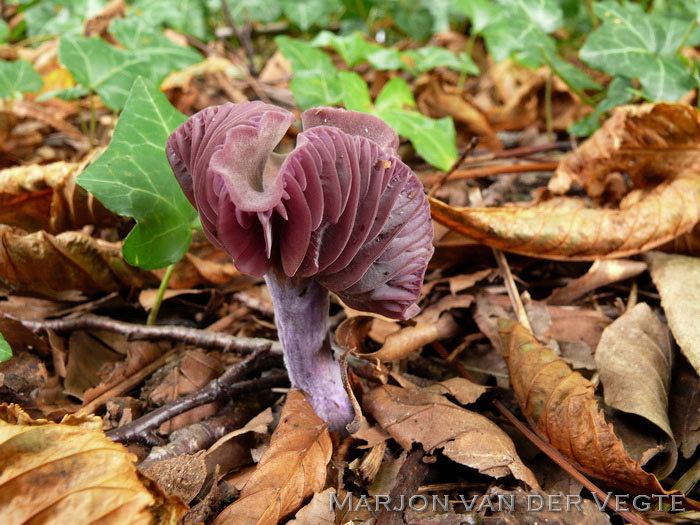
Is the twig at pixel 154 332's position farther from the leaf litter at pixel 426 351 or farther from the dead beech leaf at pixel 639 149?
the dead beech leaf at pixel 639 149

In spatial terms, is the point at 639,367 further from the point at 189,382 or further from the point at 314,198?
the point at 189,382

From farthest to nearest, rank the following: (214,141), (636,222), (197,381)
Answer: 1. (636,222)
2. (197,381)
3. (214,141)

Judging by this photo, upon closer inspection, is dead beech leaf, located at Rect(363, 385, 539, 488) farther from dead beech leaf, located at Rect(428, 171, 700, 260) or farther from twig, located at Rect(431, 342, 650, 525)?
dead beech leaf, located at Rect(428, 171, 700, 260)

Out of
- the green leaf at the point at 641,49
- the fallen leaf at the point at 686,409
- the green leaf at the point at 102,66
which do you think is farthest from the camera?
A: the green leaf at the point at 641,49

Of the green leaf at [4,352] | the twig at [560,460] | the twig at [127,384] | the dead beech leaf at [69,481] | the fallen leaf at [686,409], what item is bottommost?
the fallen leaf at [686,409]

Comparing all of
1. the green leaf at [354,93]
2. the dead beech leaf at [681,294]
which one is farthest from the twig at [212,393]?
the green leaf at [354,93]

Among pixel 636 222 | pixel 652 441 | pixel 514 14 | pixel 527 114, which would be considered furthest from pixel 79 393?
pixel 527 114

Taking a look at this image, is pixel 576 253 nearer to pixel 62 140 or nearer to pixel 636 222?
pixel 636 222
